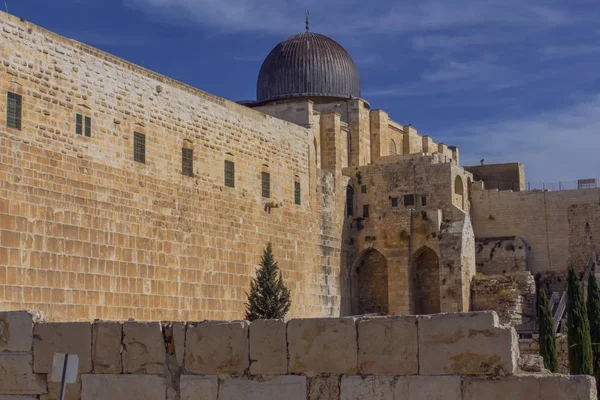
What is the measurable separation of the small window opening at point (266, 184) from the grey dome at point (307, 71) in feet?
29.1

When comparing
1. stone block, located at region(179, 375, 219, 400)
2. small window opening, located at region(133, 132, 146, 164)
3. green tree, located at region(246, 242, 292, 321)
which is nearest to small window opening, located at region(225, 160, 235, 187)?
green tree, located at region(246, 242, 292, 321)

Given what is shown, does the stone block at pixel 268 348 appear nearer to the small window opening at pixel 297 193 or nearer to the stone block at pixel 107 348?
the stone block at pixel 107 348

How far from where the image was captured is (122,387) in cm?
704

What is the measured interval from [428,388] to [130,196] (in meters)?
15.0

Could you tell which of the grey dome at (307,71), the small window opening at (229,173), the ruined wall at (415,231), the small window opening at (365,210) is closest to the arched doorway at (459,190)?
the ruined wall at (415,231)

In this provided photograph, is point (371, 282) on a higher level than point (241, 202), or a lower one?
lower

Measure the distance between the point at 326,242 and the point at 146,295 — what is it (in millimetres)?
9931

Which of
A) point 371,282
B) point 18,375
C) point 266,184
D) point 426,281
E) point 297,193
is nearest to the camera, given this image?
point 18,375

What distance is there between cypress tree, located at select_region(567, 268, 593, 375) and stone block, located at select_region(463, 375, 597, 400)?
1502 cm

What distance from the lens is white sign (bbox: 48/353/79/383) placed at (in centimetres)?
687

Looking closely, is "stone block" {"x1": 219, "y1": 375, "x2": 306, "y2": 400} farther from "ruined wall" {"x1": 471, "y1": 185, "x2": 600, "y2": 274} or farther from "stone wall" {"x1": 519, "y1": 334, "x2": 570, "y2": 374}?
"ruined wall" {"x1": 471, "y1": 185, "x2": 600, "y2": 274}

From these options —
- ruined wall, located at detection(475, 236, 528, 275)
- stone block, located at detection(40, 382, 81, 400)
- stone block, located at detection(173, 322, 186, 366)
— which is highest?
ruined wall, located at detection(475, 236, 528, 275)

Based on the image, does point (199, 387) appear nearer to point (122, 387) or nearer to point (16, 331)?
point (122, 387)

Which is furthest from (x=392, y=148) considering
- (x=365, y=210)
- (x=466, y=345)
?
(x=466, y=345)
